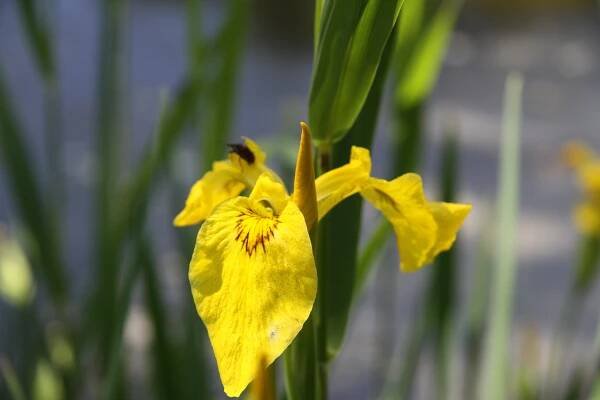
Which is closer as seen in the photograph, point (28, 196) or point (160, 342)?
point (160, 342)

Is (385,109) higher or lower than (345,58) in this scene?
lower

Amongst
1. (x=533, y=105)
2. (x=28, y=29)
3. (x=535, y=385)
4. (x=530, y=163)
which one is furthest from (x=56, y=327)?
(x=533, y=105)

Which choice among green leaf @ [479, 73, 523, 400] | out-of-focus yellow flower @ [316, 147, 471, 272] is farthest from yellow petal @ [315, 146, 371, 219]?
green leaf @ [479, 73, 523, 400]

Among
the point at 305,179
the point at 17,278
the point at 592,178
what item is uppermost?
the point at 305,179

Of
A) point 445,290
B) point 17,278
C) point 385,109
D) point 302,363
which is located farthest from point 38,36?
point 385,109

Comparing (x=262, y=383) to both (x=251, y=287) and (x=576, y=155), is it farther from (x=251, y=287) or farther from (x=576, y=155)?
(x=576, y=155)

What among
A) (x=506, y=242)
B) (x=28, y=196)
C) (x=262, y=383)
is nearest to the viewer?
(x=262, y=383)
